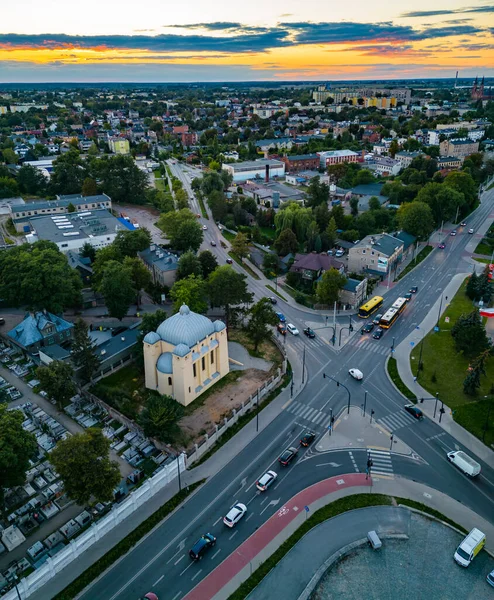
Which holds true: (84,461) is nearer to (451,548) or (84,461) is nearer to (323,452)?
(323,452)

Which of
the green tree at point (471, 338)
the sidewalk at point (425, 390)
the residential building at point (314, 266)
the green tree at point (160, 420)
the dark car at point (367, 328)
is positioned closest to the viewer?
the green tree at point (160, 420)

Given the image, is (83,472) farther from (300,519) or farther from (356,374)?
(356,374)

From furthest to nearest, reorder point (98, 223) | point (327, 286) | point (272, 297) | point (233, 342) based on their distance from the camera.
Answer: point (98, 223) → point (272, 297) → point (327, 286) → point (233, 342)

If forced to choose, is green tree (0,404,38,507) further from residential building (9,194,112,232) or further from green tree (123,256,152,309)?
residential building (9,194,112,232)

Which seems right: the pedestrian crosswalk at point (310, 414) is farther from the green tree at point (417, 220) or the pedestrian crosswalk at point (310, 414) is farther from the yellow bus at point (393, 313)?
the green tree at point (417, 220)

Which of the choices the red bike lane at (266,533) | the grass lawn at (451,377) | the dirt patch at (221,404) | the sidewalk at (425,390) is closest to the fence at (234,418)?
the dirt patch at (221,404)

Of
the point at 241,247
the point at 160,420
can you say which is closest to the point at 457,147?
the point at 241,247

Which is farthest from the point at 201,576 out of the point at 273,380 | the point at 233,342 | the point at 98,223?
the point at 98,223

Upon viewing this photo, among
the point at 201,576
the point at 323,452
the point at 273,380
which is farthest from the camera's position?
the point at 273,380
